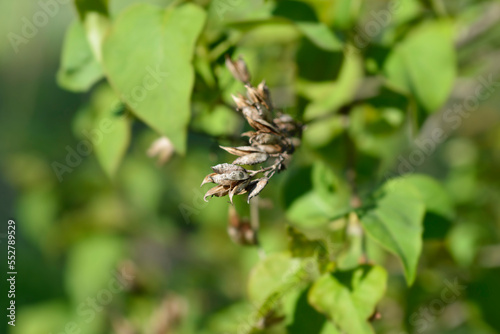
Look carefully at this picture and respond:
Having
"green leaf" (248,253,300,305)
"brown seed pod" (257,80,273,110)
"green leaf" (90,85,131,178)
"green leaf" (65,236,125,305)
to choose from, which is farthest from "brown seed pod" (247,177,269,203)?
"green leaf" (65,236,125,305)

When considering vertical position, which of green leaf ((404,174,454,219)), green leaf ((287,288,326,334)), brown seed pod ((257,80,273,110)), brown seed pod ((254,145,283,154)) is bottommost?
green leaf ((404,174,454,219))

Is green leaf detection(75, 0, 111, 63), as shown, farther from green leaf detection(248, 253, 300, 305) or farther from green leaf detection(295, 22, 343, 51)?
green leaf detection(248, 253, 300, 305)

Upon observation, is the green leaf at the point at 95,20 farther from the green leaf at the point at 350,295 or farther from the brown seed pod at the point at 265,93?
the green leaf at the point at 350,295

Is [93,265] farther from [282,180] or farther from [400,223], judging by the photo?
[400,223]

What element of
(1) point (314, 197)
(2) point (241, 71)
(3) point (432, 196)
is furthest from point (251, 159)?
(3) point (432, 196)

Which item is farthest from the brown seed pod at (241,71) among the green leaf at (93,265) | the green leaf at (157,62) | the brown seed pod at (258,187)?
the green leaf at (93,265)

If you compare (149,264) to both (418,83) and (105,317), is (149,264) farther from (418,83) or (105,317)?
(418,83)
